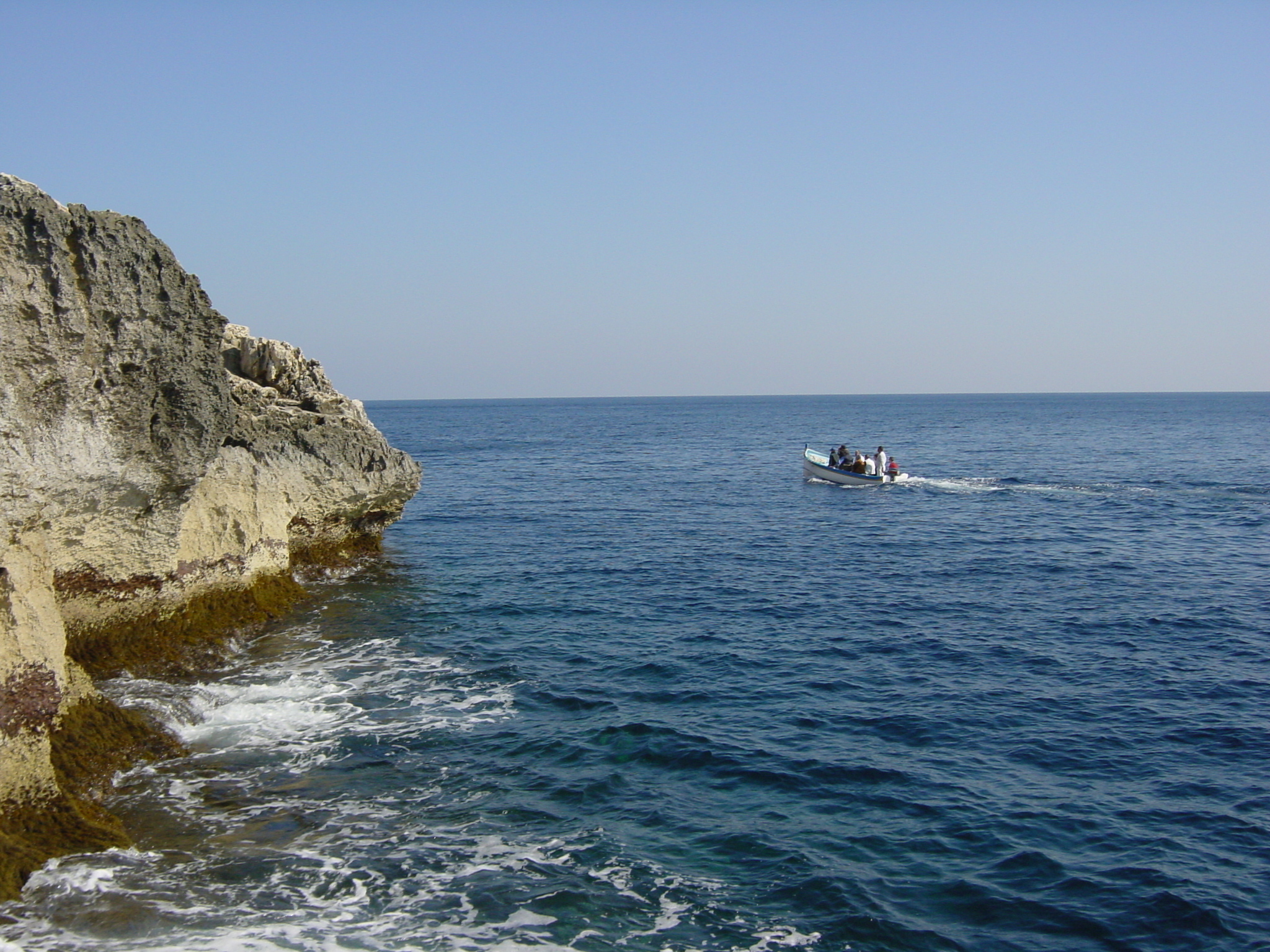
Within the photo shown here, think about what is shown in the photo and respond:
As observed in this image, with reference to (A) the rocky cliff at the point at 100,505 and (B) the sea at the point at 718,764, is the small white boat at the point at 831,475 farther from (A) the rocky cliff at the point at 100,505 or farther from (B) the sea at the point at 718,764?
(A) the rocky cliff at the point at 100,505

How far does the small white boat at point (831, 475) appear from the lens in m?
49.6

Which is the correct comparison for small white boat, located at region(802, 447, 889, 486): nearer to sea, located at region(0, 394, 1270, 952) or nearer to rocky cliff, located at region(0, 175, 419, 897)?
sea, located at region(0, 394, 1270, 952)

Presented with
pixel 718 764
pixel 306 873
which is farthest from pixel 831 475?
pixel 306 873

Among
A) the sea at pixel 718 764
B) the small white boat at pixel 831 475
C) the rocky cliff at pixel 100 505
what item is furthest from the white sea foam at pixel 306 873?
the small white boat at pixel 831 475

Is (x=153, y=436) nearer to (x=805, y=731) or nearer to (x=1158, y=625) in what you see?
(x=805, y=731)

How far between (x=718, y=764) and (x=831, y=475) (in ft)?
125

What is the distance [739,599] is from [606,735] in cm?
1000

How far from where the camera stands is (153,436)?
640 inches

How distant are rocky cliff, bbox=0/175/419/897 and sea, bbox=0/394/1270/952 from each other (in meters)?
0.93

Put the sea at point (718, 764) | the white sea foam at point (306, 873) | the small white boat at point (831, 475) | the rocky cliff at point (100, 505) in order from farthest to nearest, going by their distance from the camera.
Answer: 1. the small white boat at point (831, 475)
2. the rocky cliff at point (100, 505)
3. the sea at point (718, 764)
4. the white sea foam at point (306, 873)

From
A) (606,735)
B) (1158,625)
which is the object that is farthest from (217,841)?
(1158,625)

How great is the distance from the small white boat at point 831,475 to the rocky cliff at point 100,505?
3366cm

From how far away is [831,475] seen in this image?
169ft

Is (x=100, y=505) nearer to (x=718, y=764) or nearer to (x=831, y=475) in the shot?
(x=718, y=764)
